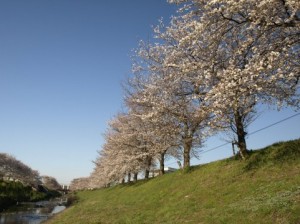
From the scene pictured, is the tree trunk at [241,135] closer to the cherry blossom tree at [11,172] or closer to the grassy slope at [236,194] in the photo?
the grassy slope at [236,194]

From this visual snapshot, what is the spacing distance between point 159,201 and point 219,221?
1114 centimetres

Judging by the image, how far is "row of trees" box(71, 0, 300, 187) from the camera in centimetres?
1341

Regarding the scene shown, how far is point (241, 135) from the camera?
77.8 ft

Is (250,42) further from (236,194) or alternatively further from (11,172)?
(11,172)

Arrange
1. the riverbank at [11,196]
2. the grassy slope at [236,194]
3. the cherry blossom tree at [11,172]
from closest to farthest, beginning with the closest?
the grassy slope at [236,194] → the riverbank at [11,196] → the cherry blossom tree at [11,172]

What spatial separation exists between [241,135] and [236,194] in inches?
287

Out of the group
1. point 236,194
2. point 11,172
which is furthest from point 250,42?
point 11,172

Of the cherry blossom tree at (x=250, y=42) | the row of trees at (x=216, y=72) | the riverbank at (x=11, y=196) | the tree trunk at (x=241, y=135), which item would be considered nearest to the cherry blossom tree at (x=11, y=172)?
the riverbank at (x=11, y=196)

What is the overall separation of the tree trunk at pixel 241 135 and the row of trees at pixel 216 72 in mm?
48

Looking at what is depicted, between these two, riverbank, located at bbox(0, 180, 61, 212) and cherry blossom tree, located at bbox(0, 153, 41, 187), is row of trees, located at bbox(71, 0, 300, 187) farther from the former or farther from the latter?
cherry blossom tree, located at bbox(0, 153, 41, 187)

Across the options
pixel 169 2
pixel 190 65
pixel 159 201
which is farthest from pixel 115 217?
pixel 169 2

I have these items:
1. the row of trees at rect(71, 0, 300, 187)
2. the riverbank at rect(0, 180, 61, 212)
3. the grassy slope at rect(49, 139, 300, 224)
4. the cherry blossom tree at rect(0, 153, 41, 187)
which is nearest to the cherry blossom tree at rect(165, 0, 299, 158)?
the row of trees at rect(71, 0, 300, 187)

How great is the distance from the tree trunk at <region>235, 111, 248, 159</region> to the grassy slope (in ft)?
Result: 2.28

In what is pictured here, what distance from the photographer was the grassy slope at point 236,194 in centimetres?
1293
